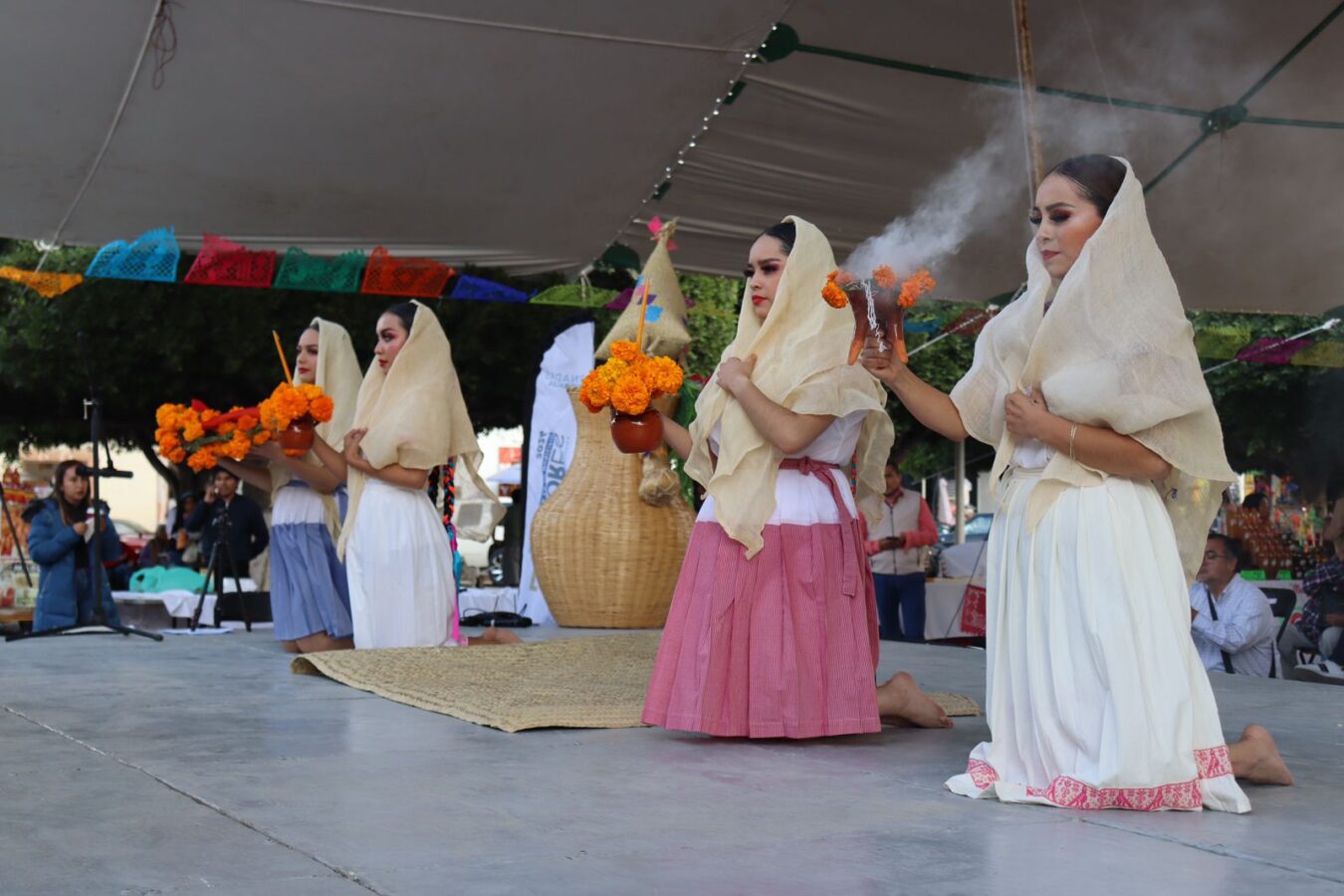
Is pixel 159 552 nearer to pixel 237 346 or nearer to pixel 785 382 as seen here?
pixel 237 346

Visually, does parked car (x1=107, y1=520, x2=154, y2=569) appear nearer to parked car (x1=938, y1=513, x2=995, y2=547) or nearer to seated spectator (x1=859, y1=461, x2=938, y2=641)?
seated spectator (x1=859, y1=461, x2=938, y2=641)

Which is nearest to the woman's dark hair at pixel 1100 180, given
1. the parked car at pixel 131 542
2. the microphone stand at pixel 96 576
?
the microphone stand at pixel 96 576

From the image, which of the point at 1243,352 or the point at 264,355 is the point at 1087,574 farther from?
the point at 264,355

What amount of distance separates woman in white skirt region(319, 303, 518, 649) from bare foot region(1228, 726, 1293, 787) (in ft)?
14.5

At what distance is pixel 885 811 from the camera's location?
11.1 ft

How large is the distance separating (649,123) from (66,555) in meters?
4.71

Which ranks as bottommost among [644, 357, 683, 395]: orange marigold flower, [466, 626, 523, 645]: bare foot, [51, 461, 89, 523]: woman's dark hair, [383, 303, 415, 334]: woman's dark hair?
[466, 626, 523, 645]: bare foot

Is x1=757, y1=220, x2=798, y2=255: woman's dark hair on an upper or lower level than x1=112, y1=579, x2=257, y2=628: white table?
upper

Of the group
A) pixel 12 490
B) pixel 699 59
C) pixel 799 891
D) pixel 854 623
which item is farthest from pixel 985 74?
pixel 12 490

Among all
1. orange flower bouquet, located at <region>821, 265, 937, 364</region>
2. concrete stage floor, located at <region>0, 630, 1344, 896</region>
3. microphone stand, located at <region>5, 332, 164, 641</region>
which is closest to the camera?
concrete stage floor, located at <region>0, 630, 1344, 896</region>

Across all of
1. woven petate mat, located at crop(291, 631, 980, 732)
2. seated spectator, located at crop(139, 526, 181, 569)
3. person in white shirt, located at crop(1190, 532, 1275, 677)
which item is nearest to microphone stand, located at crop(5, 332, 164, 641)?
woven petate mat, located at crop(291, 631, 980, 732)

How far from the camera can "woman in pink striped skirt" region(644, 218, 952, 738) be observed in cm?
443

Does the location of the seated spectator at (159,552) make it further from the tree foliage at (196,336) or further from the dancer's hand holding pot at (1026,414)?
the dancer's hand holding pot at (1026,414)

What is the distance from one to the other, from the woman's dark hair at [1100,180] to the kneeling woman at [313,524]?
504 centimetres
